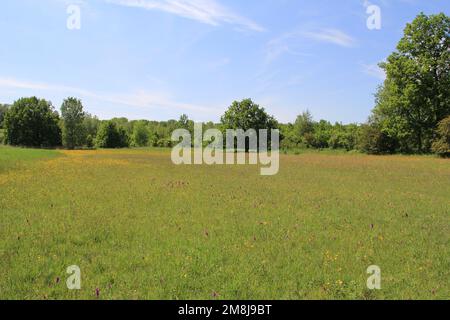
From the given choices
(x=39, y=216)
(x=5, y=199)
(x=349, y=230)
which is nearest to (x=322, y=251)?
(x=349, y=230)

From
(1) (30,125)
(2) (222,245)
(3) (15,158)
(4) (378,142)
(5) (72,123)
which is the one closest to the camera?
(2) (222,245)

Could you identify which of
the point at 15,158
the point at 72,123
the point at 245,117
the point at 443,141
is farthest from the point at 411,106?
the point at 72,123

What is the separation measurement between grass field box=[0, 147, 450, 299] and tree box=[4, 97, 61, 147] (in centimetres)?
9262

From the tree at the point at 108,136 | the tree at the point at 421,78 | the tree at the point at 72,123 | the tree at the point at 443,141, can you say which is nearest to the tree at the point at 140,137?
the tree at the point at 108,136

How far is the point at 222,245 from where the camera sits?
27.8 feet

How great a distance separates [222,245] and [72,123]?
338ft

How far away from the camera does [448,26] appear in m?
51.8

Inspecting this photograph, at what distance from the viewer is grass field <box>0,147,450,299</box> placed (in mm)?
6098

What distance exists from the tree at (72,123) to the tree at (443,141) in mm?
91369

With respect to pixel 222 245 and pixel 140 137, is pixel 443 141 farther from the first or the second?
pixel 140 137

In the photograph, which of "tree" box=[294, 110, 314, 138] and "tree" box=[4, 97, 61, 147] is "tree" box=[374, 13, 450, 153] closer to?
"tree" box=[294, 110, 314, 138]
